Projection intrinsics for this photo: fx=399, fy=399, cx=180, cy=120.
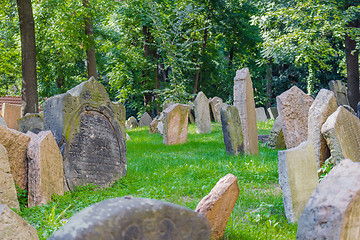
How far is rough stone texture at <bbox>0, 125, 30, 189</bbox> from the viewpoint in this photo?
544 cm

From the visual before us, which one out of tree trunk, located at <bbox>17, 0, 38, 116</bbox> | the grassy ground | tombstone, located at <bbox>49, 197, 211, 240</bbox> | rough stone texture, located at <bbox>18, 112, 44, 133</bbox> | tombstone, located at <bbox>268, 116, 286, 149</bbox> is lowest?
the grassy ground

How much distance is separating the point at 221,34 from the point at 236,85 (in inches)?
689

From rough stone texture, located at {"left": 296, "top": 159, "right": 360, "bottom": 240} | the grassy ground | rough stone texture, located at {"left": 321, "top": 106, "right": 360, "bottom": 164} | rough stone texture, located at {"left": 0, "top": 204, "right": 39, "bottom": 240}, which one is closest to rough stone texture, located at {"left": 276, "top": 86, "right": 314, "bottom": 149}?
the grassy ground

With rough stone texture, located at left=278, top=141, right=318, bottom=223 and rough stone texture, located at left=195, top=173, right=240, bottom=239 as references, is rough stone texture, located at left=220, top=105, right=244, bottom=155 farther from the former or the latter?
rough stone texture, located at left=195, top=173, right=240, bottom=239

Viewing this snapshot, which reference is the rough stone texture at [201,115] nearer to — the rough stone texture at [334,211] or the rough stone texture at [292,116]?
the rough stone texture at [292,116]

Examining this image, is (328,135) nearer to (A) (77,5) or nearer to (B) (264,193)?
(B) (264,193)

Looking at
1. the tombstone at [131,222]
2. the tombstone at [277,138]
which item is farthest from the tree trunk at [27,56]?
the tombstone at [131,222]

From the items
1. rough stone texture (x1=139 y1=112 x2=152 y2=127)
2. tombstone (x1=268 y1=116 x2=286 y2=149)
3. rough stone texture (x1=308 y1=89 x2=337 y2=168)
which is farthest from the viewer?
rough stone texture (x1=139 y1=112 x2=152 y2=127)

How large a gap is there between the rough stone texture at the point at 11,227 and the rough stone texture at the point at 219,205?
4.91 feet

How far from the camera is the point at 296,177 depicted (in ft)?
14.8

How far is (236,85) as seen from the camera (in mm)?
9789

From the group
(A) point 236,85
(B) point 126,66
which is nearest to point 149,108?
(B) point 126,66

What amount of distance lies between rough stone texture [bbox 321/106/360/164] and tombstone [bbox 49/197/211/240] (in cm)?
345

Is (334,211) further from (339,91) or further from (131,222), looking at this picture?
(339,91)
